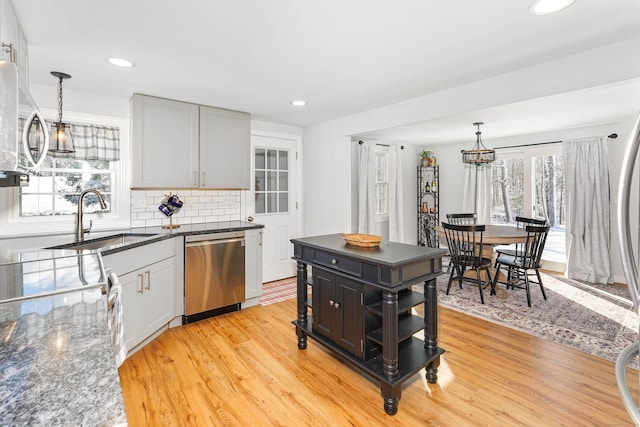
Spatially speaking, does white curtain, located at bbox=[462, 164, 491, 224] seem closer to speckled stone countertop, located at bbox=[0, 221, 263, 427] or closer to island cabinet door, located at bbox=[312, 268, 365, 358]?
island cabinet door, located at bbox=[312, 268, 365, 358]

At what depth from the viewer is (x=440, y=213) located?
640 cm

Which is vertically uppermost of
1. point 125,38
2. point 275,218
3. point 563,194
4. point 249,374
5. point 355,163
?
point 125,38

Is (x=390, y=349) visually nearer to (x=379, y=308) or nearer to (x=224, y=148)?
(x=379, y=308)

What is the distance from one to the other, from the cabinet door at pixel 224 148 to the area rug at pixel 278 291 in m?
1.37

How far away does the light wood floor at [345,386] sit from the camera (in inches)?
71.4

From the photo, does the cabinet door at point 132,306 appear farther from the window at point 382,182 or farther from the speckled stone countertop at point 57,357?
the window at point 382,182

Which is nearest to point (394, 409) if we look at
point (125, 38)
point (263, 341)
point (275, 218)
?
point (263, 341)

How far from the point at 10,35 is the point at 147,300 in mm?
1911

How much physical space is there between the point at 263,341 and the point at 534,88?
299 centimetres

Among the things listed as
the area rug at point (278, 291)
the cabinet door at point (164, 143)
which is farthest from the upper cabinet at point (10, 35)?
the area rug at point (278, 291)

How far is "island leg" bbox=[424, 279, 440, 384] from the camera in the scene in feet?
6.83

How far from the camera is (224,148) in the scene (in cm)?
367

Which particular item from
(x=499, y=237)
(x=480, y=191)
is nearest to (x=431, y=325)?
(x=499, y=237)

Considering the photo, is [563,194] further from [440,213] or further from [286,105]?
[286,105]
